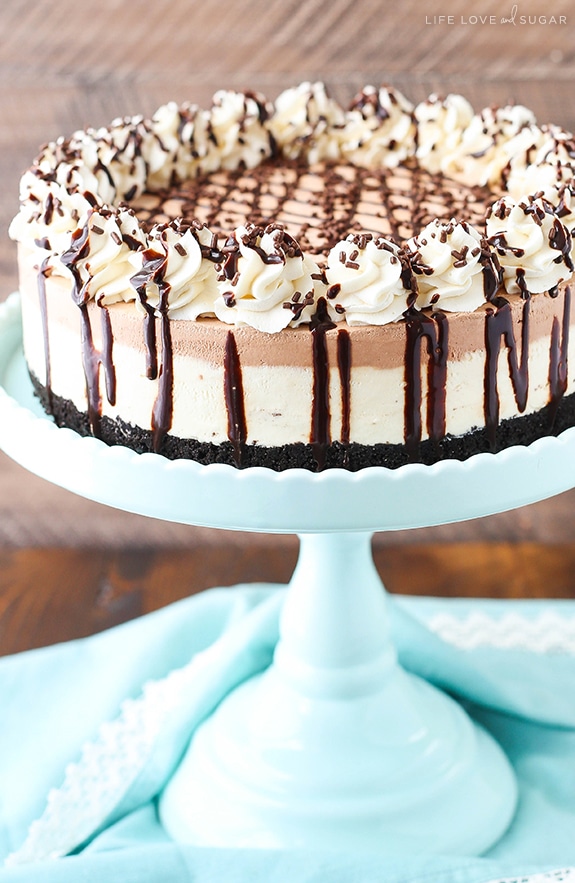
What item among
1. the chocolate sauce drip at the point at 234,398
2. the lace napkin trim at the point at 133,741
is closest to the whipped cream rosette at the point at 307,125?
the chocolate sauce drip at the point at 234,398

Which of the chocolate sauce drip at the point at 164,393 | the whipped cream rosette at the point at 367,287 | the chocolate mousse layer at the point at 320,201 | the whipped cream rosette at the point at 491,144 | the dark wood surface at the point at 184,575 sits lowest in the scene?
the dark wood surface at the point at 184,575

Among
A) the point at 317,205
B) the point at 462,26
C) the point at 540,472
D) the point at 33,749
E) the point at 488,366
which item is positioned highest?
the point at 462,26

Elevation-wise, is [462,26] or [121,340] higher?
[462,26]

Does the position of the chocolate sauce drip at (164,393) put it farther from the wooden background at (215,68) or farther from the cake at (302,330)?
the wooden background at (215,68)

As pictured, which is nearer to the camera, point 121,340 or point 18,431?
point 121,340

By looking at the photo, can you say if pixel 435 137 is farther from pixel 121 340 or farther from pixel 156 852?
pixel 156 852

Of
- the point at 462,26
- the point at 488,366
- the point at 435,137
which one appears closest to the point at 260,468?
the point at 488,366
